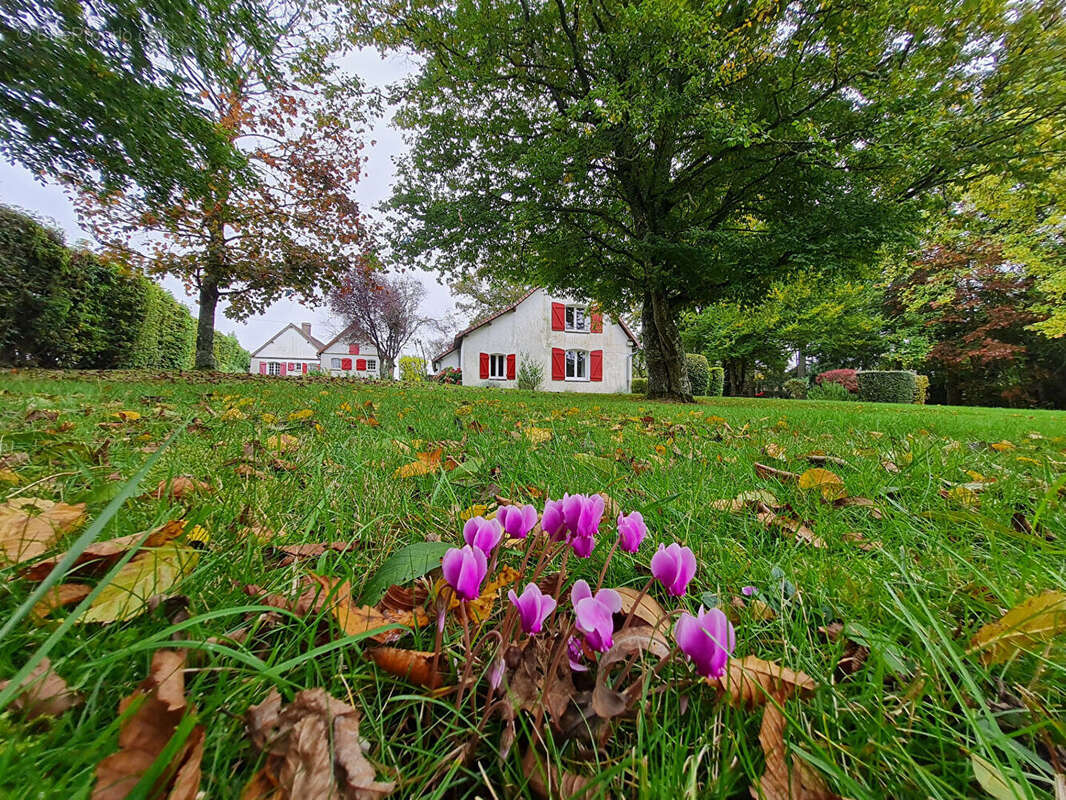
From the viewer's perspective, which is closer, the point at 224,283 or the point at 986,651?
the point at 986,651

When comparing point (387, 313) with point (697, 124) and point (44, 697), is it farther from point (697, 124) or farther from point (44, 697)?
point (44, 697)

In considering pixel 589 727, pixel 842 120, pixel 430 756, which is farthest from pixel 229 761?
pixel 842 120

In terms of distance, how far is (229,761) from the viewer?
43 cm

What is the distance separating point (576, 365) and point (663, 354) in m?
9.41

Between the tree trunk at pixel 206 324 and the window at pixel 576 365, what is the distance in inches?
514

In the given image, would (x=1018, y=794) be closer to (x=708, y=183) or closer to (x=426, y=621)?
(x=426, y=621)

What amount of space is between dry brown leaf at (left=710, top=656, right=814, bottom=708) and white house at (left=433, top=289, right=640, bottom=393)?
17787 millimetres

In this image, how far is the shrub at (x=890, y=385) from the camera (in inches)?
637

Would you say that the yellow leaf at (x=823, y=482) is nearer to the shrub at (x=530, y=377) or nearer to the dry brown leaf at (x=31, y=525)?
the dry brown leaf at (x=31, y=525)

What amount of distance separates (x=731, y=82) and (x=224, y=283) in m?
13.1

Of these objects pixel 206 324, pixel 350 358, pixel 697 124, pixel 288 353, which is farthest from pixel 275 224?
pixel 288 353

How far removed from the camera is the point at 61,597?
2.06ft

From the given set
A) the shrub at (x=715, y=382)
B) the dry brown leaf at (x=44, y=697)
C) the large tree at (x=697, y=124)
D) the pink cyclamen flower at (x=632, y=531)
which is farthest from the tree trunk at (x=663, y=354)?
the shrub at (x=715, y=382)

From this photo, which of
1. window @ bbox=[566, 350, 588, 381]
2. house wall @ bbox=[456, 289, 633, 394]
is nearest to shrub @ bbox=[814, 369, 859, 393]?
house wall @ bbox=[456, 289, 633, 394]
